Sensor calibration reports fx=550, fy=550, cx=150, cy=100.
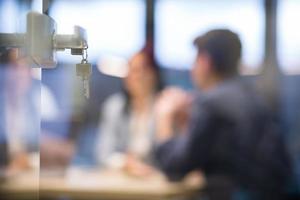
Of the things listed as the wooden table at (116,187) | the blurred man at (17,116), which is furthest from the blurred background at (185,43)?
the blurred man at (17,116)

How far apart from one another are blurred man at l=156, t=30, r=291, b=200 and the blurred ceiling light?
0.63 feet

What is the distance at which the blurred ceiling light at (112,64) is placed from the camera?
206cm

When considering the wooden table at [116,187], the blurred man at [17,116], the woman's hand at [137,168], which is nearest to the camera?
the blurred man at [17,116]

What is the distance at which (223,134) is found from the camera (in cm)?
198

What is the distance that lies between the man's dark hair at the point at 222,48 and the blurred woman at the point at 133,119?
221 mm

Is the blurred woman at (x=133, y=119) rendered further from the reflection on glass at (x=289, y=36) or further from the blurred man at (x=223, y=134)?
the reflection on glass at (x=289, y=36)

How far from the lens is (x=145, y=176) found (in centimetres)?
204

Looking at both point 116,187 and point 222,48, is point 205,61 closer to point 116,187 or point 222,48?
point 222,48

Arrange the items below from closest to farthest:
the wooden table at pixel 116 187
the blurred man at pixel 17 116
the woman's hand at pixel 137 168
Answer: the blurred man at pixel 17 116, the wooden table at pixel 116 187, the woman's hand at pixel 137 168

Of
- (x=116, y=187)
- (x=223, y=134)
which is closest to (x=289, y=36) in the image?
(x=223, y=134)

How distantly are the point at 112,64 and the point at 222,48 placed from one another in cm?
43

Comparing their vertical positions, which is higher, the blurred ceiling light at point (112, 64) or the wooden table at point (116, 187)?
the blurred ceiling light at point (112, 64)

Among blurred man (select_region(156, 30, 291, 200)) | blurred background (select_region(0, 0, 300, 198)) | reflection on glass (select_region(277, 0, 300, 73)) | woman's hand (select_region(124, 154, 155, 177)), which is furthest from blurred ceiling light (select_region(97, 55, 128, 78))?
reflection on glass (select_region(277, 0, 300, 73))

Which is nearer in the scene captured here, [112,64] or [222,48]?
[222,48]
